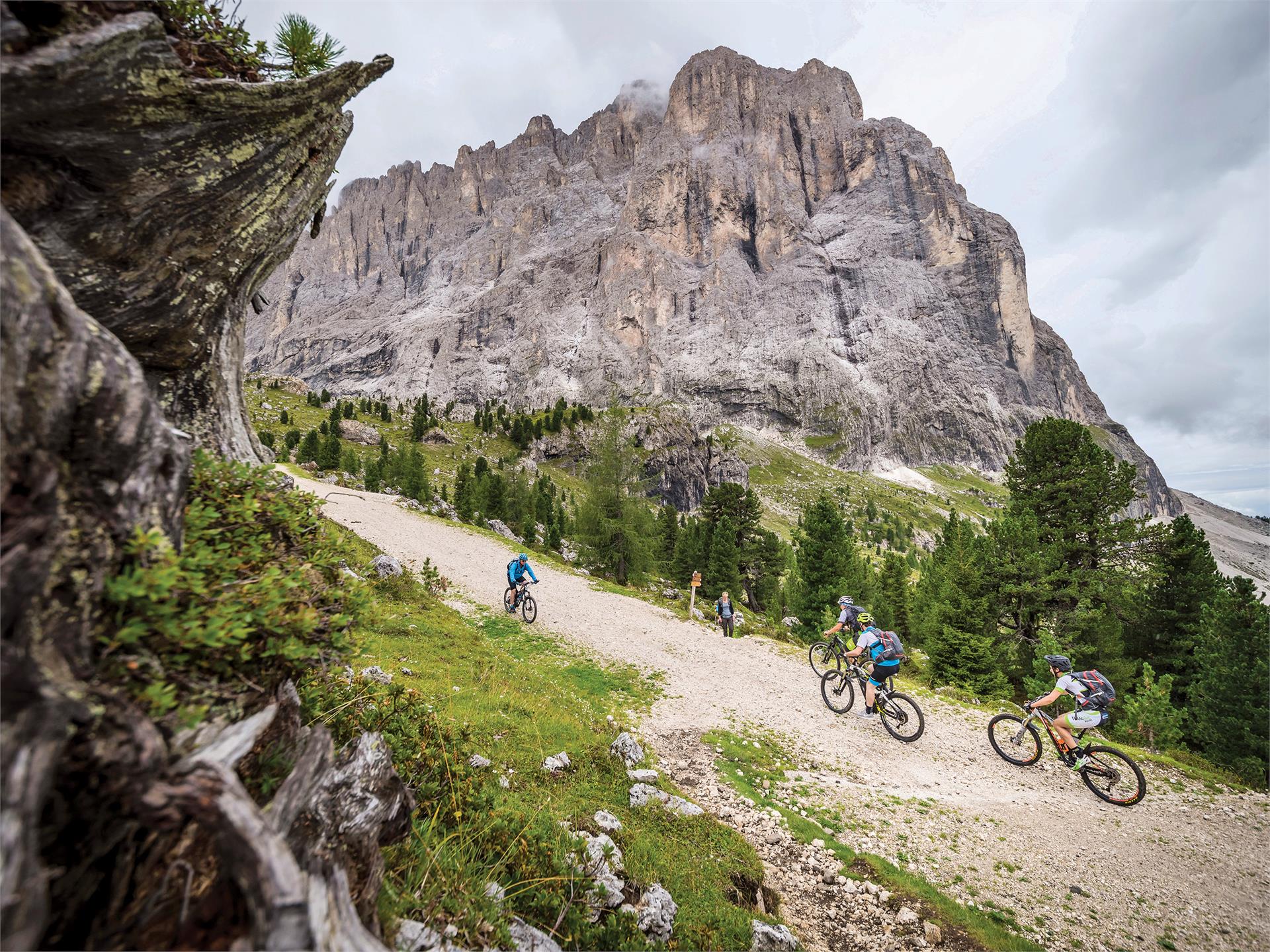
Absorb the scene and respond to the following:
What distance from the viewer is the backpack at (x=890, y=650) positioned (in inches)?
499

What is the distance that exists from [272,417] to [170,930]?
107 meters

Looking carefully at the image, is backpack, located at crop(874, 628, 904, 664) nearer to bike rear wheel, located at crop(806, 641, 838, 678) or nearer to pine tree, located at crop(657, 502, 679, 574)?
bike rear wheel, located at crop(806, 641, 838, 678)

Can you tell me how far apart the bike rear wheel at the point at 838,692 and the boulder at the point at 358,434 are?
90812 mm

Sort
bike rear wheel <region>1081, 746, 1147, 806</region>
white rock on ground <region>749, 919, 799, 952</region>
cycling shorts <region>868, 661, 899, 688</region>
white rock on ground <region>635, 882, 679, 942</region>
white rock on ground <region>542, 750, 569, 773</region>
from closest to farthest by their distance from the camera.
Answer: white rock on ground <region>635, 882, 679, 942</region> < white rock on ground <region>749, 919, 799, 952</region> < white rock on ground <region>542, 750, 569, 773</region> < bike rear wheel <region>1081, 746, 1147, 806</region> < cycling shorts <region>868, 661, 899, 688</region>

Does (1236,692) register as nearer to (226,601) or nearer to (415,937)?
(415,937)

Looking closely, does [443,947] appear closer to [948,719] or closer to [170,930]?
[170,930]

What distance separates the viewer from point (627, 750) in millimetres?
9461

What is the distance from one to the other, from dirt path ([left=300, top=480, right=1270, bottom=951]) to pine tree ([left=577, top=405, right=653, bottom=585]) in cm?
2163

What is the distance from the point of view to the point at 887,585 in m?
49.4

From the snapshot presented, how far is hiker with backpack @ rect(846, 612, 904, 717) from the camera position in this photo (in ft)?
41.8

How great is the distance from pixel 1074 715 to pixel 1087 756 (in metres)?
0.76

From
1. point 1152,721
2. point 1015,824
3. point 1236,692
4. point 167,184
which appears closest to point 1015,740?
point 1015,824

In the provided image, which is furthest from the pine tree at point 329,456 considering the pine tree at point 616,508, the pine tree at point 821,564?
the pine tree at point 821,564

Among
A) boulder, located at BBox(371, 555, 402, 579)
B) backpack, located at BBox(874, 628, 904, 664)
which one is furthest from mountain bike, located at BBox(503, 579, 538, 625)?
backpack, located at BBox(874, 628, 904, 664)
